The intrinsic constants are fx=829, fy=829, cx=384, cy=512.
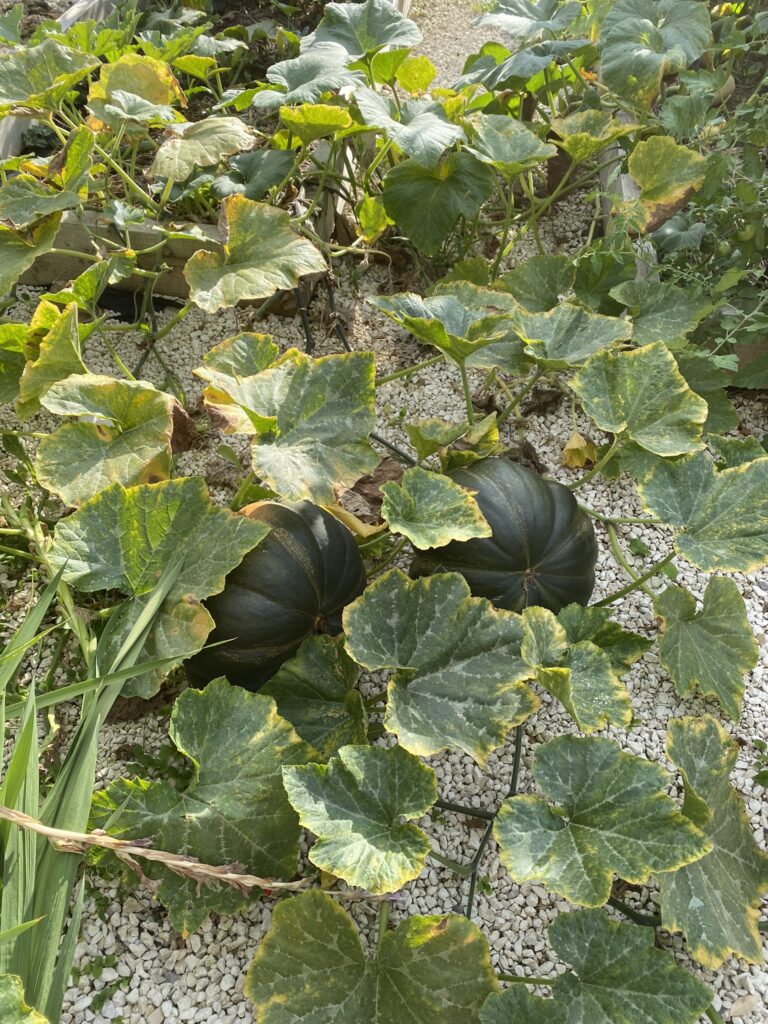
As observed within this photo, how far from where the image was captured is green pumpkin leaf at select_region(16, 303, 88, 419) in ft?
5.00

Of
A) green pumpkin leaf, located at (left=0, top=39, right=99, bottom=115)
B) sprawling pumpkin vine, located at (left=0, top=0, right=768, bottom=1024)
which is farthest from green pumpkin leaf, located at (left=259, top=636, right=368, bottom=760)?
green pumpkin leaf, located at (left=0, top=39, right=99, bottom=115)

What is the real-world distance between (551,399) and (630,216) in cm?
48

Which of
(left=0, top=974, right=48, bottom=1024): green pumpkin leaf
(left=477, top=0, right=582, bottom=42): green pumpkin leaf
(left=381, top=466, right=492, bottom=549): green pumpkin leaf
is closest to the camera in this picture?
(left=0, top=974, right=48, bottom=1024): green pumpkin leaf

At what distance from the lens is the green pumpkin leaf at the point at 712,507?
1.45m

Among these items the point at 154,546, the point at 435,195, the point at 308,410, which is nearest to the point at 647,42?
the point at 435,195

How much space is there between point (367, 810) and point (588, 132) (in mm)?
1788

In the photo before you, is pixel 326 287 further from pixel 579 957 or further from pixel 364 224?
pixel 579 957

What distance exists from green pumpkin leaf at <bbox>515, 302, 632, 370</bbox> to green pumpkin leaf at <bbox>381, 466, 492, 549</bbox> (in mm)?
387

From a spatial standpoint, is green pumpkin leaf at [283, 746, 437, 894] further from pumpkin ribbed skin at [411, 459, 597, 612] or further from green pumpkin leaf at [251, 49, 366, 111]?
green pumpkin leaf at [251, 49, 366, 111]

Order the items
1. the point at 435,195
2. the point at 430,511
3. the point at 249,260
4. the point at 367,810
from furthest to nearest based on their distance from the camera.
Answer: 1. the point at 435,195
2. the point at 249,260
3. the point at 430,511
4. the point at 367,810

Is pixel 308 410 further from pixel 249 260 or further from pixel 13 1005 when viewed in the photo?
pixel 13 1005

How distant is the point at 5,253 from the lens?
1822 mm

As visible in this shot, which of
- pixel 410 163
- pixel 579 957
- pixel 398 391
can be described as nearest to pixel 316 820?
pixel 579 957

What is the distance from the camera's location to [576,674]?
4.53 ft
